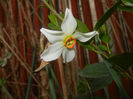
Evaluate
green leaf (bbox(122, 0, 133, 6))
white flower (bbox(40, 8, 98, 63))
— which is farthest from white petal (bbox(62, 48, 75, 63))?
green leaf (bbox(122, 0, 133, 6))

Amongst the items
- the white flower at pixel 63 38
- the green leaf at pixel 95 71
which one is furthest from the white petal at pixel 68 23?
the green leaf at pixel 95 71

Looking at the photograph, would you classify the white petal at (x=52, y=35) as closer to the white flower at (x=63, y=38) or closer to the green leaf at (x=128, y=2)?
the white flower at (x=63, y=38)

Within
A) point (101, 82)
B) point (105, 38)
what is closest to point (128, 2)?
point (105, 38)

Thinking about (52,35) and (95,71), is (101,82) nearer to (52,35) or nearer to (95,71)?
(95,71)

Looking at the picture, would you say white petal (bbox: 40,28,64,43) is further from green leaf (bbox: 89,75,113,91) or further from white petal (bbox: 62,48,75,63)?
green leaf (bbox: 89,75,113,91)

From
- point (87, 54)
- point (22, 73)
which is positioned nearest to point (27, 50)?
point (22, 73)

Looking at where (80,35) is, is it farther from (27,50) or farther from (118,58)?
(27,50)

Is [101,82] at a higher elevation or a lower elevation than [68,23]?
lower

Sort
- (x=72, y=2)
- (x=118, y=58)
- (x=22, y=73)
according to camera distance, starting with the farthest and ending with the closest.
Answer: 1. (x=22, y=73)
2. (x=72, y=2)
3. (x=118, y=58)
